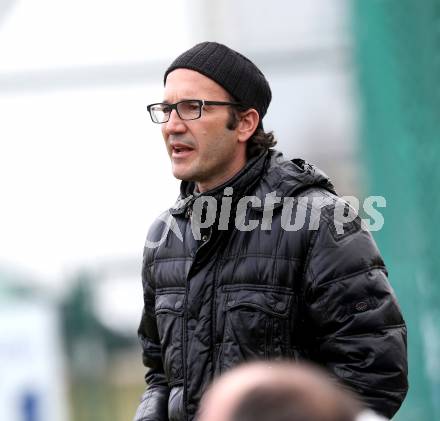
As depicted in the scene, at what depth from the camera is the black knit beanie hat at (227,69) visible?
403 centimetres

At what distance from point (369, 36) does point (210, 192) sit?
151 inches

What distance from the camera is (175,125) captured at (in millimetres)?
3990

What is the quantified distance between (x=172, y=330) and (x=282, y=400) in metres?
1.86

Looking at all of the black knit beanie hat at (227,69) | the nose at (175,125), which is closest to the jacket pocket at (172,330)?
Answer: the nose at (175,125)

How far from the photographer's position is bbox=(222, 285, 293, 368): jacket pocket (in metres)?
3.70

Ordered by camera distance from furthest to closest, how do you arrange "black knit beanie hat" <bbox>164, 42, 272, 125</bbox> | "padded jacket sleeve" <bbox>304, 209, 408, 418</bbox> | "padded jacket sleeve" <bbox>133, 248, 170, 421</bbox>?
"padded jacket sleeve" <bbox>133, 248, 170, 421</bbox>
"black knit beanie hat" <bbox>164, 42, 272, 125</bbox>
"padded jacket sleeve" <bbox>304, 209, 408, 418</bbox>

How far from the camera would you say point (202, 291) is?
3861 millimetres

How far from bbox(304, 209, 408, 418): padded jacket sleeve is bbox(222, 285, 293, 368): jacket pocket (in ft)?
0.27

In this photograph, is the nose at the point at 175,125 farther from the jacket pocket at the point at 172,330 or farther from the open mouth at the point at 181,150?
the jacket pocket at the point at 172,330

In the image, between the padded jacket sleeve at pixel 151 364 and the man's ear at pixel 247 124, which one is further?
the padded jacket sleeve at pixel 151 364

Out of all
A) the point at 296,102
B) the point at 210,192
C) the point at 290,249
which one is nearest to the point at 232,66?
the point at 210,192

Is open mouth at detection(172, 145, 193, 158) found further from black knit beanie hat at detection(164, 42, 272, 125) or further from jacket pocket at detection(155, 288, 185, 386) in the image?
jacket pocket at detection(155, 288, 185, 386)

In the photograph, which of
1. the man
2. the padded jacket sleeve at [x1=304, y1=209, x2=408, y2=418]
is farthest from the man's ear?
the padded jacket sleeve at [x1=304, y1=209, x2=408, y2=418]

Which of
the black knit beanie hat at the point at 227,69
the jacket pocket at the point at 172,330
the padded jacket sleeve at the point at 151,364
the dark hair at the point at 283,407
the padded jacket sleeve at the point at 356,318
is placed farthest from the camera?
the padded jacket sleeve at the point at 151,364
